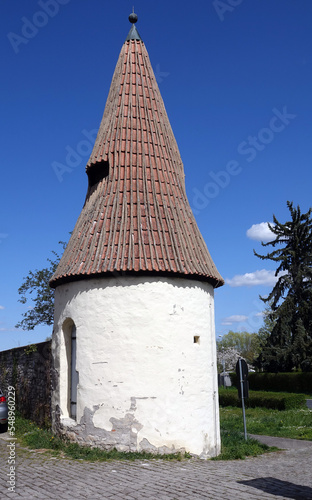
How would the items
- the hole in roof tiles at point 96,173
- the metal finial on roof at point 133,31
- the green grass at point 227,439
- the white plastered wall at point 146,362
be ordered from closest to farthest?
the green grass at point 227,439 → the white plastered wall at point 146,362 → the hole in roof tiles at point 96,173 → the metal finial on roof at point 133,31

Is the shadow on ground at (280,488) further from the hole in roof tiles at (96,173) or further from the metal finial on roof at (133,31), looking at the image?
the metal finial on roof at (133,31)

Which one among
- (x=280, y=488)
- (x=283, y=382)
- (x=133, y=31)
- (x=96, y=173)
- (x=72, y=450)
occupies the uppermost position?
(x=133, y=31)

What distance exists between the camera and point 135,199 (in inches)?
438

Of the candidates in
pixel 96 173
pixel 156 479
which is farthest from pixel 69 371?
pixel 96 173

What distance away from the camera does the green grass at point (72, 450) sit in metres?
9.23

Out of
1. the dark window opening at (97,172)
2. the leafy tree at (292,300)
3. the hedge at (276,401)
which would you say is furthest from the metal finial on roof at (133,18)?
the leafy tree at (292,300)

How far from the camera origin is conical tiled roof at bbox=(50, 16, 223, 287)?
10.4 m

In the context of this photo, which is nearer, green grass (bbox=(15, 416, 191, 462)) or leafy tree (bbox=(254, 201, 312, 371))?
green grass (bbox=(15, 416, 191, 462))

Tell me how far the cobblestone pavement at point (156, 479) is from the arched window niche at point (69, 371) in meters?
1.24

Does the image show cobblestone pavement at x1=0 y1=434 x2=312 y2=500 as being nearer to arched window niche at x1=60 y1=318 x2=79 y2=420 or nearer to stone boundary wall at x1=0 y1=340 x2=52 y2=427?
arched window niche at x1=60 y1=318 x2=79 y2=420

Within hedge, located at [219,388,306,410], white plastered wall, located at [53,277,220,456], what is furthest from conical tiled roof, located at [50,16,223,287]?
hedge, located at [219,388,306,410]

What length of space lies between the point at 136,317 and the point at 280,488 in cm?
421

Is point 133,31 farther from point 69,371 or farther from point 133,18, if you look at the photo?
point 69,371

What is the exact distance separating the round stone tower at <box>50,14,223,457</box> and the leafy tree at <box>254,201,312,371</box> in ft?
76.1
